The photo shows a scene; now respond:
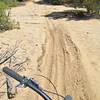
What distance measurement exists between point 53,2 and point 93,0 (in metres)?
7.81

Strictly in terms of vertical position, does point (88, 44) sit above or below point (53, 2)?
above

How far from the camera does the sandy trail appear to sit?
6.82 meters

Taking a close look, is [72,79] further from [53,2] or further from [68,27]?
[53,2]

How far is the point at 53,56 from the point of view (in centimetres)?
941

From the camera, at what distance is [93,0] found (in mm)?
16531

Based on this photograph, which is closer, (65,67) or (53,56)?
(65,67)

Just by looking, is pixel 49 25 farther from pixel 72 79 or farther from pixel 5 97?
pixel 5 97

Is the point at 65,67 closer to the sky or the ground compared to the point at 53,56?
closer to the sky

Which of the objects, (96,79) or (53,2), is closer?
(96,79)

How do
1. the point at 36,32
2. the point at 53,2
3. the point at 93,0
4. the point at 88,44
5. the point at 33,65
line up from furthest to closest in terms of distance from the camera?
the point at 53,2 → the point at 93,0 → the point at 36,32 → the point at 88,44 → the point at 33,65

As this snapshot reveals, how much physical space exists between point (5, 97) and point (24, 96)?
388 millimetres

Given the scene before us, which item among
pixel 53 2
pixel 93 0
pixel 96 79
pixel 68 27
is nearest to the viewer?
pixel 96 79

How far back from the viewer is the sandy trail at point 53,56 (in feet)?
22.4

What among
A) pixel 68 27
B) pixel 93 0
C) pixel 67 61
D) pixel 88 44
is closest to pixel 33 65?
pixel 67 61
